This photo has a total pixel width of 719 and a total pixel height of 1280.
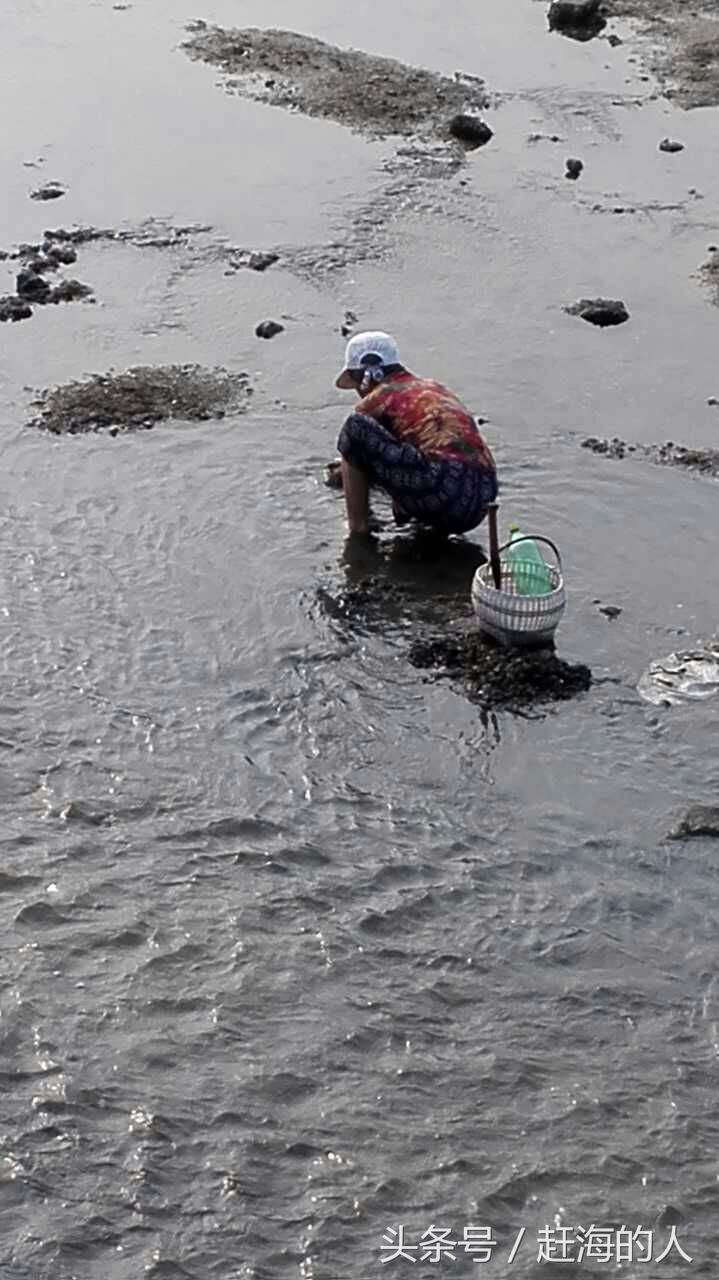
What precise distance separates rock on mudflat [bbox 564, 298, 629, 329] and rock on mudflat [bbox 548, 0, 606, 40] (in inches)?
284

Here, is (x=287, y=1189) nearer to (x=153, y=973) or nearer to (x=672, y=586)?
(x=153, y=973)

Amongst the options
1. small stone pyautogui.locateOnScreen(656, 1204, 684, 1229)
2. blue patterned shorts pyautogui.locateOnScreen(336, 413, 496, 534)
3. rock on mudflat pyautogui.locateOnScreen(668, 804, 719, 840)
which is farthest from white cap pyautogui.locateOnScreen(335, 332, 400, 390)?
small stone pyautogui.locateOnScreen(656, 1204, 684, 1229)

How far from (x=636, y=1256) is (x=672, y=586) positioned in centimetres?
401

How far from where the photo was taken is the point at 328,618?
26.2ft

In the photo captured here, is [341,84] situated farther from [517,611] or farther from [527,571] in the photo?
[517,611]

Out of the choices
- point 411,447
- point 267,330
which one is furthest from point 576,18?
point 411,447

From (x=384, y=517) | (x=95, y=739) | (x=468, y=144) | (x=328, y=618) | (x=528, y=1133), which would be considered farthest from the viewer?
(x=468, y=144)

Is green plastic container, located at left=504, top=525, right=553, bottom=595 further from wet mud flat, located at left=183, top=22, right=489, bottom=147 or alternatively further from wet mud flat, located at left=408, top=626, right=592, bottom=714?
wet mud flat, located at left=183, top=22, right=489, bottom=147

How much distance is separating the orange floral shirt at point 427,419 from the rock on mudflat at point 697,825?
7.82ft

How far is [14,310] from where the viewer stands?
1106 cm

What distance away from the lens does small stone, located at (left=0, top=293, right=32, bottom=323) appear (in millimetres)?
11047

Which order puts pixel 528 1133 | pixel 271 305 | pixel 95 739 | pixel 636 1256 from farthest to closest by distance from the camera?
pixel 271 305, pixel 95 739, pixel 528 1133, pixel 636 1256

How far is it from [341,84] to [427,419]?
334 inches

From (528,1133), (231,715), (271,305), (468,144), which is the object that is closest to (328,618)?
(231,715)
